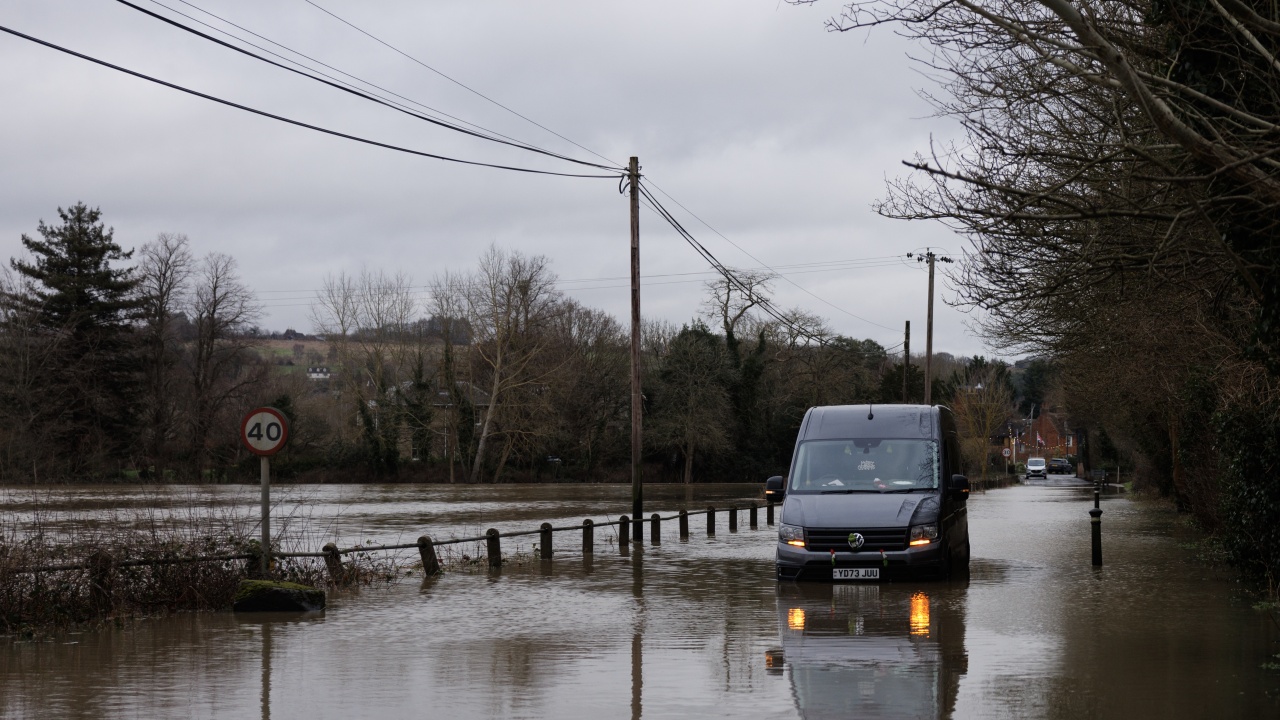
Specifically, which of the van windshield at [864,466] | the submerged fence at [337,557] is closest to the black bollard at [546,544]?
the submerged fence at [337,557]

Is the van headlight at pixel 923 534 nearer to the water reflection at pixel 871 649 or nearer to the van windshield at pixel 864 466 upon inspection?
the water reflection at pixel 871 649

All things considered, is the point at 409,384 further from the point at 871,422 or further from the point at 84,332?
the point at 871,422

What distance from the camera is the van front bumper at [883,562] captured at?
14.7 m

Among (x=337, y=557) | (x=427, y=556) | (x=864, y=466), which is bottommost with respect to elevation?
(x=427, y=556)

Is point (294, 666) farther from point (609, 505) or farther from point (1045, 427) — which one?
point (1045, 427)

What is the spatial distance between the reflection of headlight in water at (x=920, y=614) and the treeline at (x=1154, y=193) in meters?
3.20

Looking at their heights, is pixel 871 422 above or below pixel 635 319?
below

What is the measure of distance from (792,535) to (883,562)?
3.64 feet

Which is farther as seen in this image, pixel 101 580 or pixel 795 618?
pixel 101 580

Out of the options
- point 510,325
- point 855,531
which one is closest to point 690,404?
point 510,325

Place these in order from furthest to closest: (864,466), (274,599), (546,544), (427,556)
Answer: (546,544)
(427,556)
(864,466)
(274,599)

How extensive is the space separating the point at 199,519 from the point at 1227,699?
1203 centimetres

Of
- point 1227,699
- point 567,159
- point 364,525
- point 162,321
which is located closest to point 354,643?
point 1227,699

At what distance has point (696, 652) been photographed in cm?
1073
